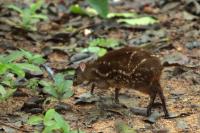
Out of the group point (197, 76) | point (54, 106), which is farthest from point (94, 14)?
point (54, 106)

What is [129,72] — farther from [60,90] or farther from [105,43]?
[105,43]

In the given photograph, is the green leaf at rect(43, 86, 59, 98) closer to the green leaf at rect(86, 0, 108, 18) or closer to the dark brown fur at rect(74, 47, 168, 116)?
the dark brown fur at rect(74, 47, 168, 116)

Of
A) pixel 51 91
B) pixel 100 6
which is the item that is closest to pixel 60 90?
pixel 51 91

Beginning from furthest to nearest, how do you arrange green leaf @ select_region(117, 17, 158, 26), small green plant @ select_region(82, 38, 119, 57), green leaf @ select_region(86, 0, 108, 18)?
green leaf @ select_region(117, 17, 158, 26)
small green plant @ select_region(82, 38, 119, 57)
green leaf @ select_region(86, 0, 108, 18)

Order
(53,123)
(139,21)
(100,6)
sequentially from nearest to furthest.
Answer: (100,6), (53,123), (139,21)

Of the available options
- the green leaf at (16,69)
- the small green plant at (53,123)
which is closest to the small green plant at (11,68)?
the green leaf at (16,69)

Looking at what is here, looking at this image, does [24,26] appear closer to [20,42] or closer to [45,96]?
[20,42]

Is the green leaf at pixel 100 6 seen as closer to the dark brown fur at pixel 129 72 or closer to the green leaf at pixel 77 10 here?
the dark brown fur at pixel 129 72

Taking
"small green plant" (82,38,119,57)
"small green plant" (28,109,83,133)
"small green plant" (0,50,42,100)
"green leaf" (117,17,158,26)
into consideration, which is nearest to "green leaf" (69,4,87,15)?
"green leaf" (117,17,158,26)
